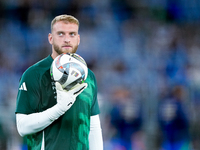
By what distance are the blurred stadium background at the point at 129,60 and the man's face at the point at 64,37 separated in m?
4.41

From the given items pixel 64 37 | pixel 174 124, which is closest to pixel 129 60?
pixel 174 124

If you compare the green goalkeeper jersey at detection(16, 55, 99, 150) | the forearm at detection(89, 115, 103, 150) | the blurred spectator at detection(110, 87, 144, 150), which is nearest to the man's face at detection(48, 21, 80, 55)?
the green goalkeeper jersey at detection(16, 55, 99, 150)

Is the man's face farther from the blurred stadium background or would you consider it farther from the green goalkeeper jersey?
the blurred stadium background

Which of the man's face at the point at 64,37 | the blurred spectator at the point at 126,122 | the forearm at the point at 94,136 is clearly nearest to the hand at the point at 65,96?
the man's face at the point at 64,37

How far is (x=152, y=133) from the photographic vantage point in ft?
23.9

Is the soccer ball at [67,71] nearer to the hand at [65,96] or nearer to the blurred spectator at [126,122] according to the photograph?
the hand at [65,96]

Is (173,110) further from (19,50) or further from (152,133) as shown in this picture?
(19,50)

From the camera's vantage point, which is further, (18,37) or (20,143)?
(18,37)

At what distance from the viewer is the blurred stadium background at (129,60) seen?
7.48 meters

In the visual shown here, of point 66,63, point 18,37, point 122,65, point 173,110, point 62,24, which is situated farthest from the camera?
point 18,37

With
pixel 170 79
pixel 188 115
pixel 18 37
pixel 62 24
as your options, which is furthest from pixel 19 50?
pixel 62 24

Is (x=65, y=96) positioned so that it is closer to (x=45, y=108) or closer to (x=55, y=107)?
(x=55, y=107)

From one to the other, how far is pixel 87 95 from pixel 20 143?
4304 millimetres

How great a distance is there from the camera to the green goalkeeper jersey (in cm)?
304
